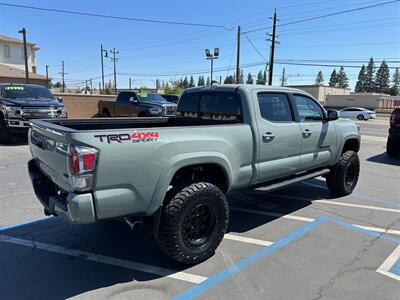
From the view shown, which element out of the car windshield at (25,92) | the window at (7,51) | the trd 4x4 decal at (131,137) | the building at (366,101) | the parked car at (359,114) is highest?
the window at (7,51)

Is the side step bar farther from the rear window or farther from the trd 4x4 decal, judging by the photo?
the trd 4x4 decal

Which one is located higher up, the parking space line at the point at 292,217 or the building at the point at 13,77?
the building at the point at 13,77

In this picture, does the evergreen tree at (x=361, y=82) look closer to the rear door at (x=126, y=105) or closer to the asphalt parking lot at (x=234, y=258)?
the rear door at (x=126, y=105)

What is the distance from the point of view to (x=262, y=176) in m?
4.15

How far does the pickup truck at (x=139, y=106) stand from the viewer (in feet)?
45.2

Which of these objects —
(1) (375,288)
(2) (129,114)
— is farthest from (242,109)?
(2) (129,114)

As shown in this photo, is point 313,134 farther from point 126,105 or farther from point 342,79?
point 342,79

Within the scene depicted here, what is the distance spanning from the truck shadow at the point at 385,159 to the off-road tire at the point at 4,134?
1163 cm

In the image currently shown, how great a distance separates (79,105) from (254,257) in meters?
18.4

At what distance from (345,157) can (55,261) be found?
491 centimetres

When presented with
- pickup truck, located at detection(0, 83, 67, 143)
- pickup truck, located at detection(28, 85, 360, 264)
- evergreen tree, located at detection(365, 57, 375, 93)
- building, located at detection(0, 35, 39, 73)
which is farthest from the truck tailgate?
evergreen tree, located at detection(365, 57, 375, 93)

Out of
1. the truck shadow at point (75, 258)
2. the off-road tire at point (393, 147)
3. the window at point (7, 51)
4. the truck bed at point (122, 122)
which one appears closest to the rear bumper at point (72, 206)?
the truck shadow at point (75, 258)

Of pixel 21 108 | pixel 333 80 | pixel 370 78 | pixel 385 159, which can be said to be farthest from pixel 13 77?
pixel 333 80

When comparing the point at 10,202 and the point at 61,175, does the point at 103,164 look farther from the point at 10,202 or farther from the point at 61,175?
the point at 10,202
